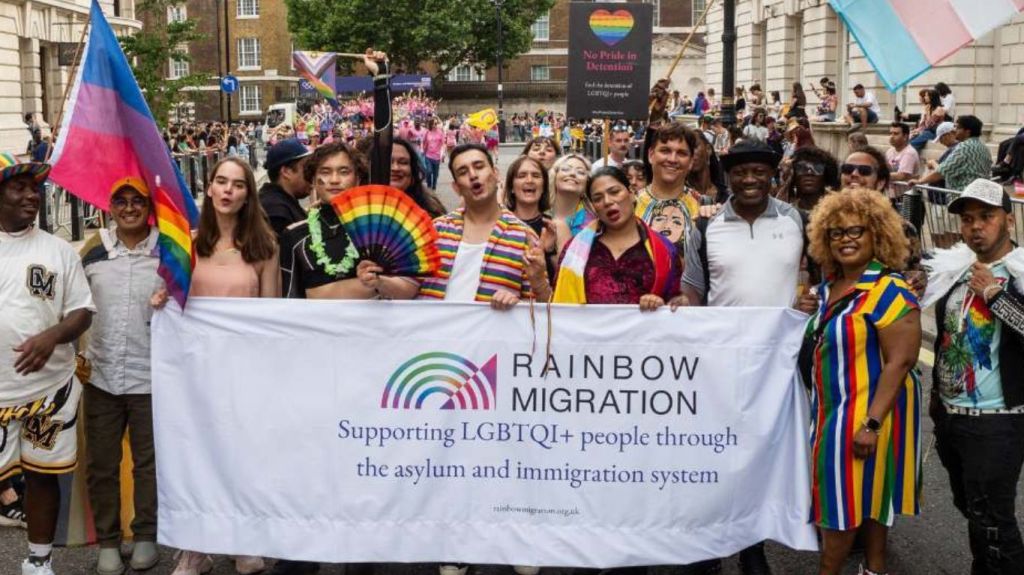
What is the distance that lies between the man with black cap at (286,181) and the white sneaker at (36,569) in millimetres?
2271

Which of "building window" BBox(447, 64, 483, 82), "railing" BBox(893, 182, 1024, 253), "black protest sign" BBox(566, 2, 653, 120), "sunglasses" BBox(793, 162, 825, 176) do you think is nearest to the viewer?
"sunglasses" BBox(793, 162, 825, 176)

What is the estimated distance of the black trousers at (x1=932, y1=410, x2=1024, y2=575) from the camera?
4.56 m

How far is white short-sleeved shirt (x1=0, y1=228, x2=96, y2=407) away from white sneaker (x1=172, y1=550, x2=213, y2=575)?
93 centimetres

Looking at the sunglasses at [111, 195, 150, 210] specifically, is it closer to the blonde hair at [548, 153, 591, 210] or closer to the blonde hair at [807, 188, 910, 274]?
the blonde hair at [548, 153, 591, 210]

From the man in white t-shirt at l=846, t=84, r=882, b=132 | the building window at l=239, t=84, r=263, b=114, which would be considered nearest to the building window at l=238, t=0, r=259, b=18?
the building window at l=239, t=84, r=263, b=114

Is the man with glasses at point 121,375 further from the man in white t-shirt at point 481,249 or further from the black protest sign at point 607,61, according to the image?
the black protest sign at point 607,61

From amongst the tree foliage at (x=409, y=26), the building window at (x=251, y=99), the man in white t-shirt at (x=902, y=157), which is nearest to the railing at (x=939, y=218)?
the man in white t-shirt at (x=902, y=157)

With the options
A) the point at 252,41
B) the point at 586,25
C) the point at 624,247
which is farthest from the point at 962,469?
the point at 252,41

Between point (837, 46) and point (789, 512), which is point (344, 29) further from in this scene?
point (789, 512)

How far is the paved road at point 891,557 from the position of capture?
5.34m

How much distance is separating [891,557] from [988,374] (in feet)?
4.18

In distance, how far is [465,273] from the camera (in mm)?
5137

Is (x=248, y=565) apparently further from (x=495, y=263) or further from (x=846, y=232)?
(x=846, y=232)

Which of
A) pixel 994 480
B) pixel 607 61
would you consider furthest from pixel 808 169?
pixel 607 61
